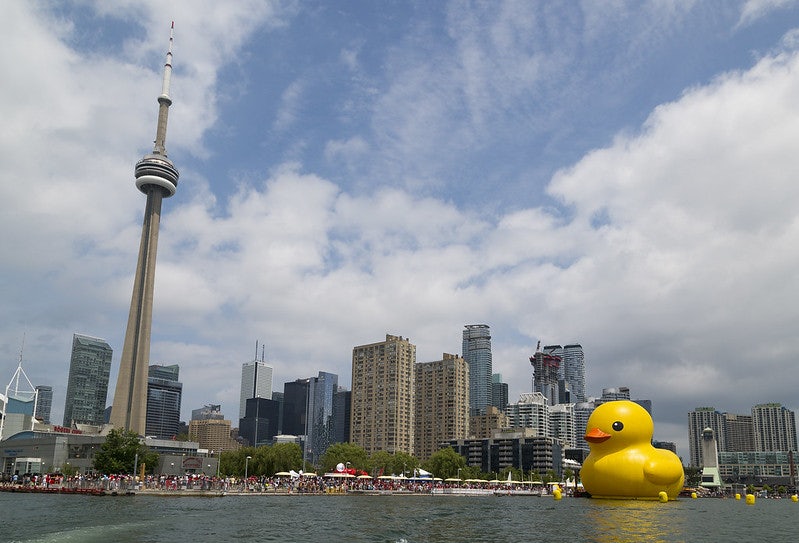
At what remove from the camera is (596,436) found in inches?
2228

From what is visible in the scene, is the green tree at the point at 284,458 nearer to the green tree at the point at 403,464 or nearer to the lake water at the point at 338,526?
the green tree at the point at 403,464

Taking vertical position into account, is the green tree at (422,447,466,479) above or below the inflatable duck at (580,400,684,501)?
below

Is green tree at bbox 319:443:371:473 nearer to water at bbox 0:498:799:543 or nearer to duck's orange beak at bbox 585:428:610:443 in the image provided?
water at bbox 0:498:799:543

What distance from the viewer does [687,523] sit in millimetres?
45281

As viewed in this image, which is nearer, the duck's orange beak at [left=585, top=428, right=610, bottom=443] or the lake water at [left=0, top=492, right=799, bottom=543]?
the lake water at [left=0, top=492, right=799, bottom=543]

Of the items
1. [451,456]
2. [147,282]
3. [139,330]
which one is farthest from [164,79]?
[451,456]

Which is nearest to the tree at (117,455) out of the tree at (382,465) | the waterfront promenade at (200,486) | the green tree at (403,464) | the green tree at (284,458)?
the waterfront promenade at (200,486)

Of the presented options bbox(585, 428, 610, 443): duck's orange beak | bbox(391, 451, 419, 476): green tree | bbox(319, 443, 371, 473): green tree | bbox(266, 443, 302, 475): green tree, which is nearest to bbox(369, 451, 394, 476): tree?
bbox(391, 451, 419, 476): green tree

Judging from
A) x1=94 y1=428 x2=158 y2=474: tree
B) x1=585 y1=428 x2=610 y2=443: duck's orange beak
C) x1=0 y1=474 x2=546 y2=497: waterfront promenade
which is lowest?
x1=0 y1=474 x2=546 y2=497: waterfront promenade

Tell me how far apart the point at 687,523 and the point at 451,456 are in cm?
11996

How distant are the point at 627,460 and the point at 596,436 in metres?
3.08

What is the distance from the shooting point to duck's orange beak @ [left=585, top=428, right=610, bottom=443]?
5616cm

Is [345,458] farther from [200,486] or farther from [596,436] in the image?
[596,436]

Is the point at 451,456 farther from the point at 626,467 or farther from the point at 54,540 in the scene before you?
the point at 54,540
